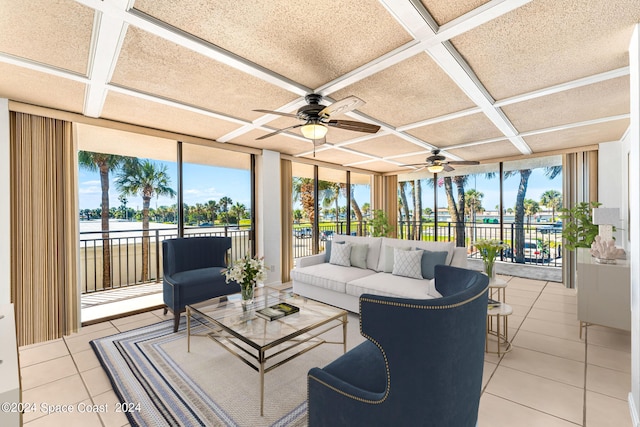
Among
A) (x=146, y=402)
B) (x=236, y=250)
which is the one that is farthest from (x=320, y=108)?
(x=236, y=250)

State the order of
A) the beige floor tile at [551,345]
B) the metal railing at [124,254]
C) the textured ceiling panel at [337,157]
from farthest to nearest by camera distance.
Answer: the textured ceiling panel at [337,157]
the metal railing at [124,254]
the beige floor tile at [551,345]

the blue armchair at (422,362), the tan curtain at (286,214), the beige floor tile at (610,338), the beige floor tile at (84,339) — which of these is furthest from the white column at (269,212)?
the beige floor tile at (610,338)

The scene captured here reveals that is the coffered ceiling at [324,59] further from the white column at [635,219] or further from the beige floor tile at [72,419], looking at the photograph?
the beige floor tile at [72,419]

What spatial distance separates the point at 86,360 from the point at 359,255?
3.26 m

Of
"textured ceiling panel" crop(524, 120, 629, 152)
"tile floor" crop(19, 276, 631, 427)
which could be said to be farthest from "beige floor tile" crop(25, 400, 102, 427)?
"textured ceiling panel" crop(524, 120, 629, 152)

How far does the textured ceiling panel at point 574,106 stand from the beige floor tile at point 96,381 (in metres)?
4.43

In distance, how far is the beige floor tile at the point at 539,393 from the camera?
6.15 feet

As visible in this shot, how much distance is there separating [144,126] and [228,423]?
3.44 metres

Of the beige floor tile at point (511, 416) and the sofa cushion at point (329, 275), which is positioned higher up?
the sofa cushion at point (329, 275)

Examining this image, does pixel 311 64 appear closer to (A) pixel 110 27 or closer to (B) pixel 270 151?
(A) pixel 110 27

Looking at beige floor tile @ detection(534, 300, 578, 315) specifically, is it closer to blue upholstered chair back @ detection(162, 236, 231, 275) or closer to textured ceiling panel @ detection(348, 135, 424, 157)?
textured ceiling panel @ detection(348, 135, 424, 157)

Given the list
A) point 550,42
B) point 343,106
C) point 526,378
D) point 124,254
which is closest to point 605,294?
point 526,378

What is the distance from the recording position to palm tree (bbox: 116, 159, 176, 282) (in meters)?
5.72

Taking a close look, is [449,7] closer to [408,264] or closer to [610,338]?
[408,264]
